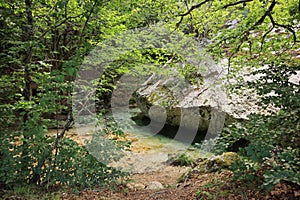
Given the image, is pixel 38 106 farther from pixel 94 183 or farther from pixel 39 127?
pixel 94 183

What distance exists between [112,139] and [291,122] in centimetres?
223

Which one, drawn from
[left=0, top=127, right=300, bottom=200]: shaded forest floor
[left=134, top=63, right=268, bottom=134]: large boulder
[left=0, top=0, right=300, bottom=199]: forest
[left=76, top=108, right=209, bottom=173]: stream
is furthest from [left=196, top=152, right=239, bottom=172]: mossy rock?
[left=134, top=63, right=268, bottom=134]: large boulder

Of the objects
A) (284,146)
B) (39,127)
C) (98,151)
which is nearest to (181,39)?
(98,151)

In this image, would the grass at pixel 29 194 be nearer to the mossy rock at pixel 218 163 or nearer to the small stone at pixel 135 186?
the small stone at pixel 135 186

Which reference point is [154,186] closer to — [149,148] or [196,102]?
[149,148]

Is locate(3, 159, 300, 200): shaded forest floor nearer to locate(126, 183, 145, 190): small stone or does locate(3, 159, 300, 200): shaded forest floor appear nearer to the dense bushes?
locate(126, 183, 145, 190): small stone

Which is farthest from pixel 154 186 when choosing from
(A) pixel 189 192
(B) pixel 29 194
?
(B) pixel 29 194

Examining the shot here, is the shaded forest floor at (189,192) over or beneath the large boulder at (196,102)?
beneath

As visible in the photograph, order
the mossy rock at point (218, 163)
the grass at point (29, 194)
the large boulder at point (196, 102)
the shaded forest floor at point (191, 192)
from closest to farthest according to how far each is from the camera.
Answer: the shaded forest floor at point (191, 192) → the grass at point (29, 194) → the mossy rock at point (218, 163) → the large boulder at point (196, 102)

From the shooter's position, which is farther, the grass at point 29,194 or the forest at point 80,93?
the grass at point 29,194

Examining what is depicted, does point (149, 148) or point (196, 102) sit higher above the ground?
point (196, 102)

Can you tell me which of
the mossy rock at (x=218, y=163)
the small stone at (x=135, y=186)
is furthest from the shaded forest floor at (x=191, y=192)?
the mossy rock at (x=218, y=163)

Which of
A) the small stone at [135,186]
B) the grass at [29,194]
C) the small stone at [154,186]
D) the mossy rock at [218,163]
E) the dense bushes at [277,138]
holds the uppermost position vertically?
the dense bushes at [277,138]

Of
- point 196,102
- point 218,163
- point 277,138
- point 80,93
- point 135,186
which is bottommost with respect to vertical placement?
point 135,186
